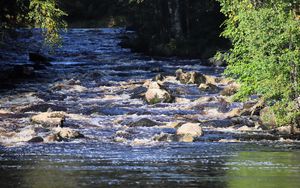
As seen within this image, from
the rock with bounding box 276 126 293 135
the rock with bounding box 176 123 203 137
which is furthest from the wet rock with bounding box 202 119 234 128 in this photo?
the rock with bounding box 276 126 293 135

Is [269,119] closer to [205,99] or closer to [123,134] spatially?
[123,134]

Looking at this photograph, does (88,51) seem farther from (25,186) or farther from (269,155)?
(25,186)

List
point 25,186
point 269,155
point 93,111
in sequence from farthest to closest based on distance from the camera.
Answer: point 93,111 < point 269,155 < point 25,186

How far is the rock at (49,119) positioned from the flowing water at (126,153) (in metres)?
0.42

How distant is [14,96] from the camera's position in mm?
31109

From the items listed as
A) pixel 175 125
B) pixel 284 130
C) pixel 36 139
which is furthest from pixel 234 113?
pixel 36 139

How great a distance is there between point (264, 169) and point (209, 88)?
57.6ft

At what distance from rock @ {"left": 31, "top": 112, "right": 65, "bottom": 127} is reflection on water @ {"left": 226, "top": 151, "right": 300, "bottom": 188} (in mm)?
7379

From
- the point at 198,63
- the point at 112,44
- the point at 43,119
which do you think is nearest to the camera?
the point at 43,119

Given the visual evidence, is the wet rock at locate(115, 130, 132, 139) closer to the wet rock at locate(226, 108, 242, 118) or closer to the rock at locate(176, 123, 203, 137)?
the rock at locate(176, 123, 203, 137)

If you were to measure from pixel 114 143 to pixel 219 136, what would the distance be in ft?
10.8

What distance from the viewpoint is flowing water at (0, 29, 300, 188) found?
13.9 metres

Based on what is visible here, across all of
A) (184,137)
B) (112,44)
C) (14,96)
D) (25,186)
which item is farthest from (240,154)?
(112,44)

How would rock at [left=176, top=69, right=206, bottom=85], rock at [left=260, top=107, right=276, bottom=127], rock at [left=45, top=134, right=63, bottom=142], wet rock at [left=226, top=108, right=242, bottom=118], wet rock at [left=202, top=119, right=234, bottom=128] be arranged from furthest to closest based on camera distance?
rock at [left=176, top=69, right=206, bottom=85], wet rock at [left=226, top=108, right=242, bottom=118], wet rock at [left=202, top=119, right=234, bottom=128], rock at [left=260, top=107, right=276, bottom=127], rock at [left=45, top=134, right=63, bottom=142]
